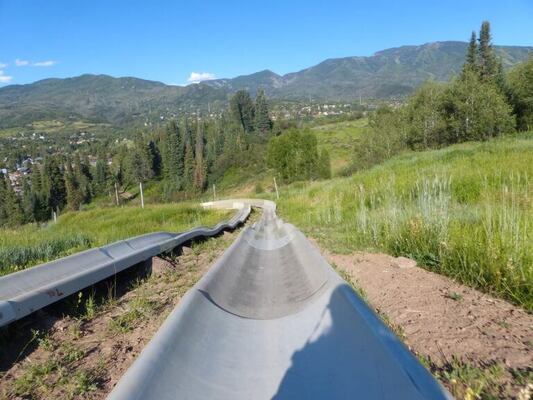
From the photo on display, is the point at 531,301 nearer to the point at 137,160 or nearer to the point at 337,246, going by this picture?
A: the point at 337,246

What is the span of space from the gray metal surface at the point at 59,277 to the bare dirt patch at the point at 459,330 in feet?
9.32

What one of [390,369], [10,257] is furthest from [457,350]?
[10,257]

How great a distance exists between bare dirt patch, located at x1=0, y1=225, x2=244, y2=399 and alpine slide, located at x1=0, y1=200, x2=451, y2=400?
0.81 ft

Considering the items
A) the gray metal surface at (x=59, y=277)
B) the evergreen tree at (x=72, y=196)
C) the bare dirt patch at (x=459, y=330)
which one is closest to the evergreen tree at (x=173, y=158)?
the evergreen tree at (x=72, y=196)

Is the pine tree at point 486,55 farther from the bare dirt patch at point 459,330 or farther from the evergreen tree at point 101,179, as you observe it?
the evergreen tree at point 101,179

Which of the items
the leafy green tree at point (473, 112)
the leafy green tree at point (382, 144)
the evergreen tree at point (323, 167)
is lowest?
the evergreen tree at point (323, 167)

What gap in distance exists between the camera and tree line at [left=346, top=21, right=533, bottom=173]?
125ft

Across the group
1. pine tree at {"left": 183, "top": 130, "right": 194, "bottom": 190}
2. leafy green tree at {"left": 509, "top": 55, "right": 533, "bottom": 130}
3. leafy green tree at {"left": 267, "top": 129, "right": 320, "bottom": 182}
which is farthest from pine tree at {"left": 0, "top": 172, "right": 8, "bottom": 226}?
leafy green tree at {"left": 509, "top": 55, "right": 533, "bottom": 130}

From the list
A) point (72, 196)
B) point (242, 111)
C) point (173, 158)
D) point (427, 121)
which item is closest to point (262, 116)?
point (242, 111)

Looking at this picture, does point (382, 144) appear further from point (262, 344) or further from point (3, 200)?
point (3, 200)

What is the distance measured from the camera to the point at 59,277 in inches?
170

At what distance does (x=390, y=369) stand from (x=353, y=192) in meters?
13.3

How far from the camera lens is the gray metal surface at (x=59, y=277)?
10.2 ft

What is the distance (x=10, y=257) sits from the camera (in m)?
5.77
